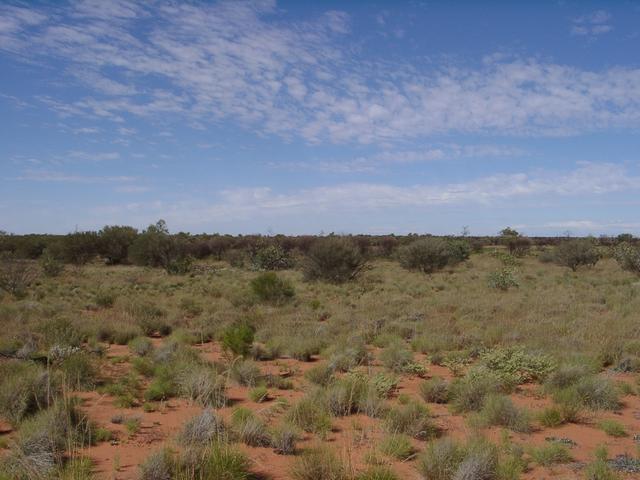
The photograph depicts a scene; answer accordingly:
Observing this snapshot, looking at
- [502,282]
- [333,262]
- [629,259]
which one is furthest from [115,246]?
[629,259]

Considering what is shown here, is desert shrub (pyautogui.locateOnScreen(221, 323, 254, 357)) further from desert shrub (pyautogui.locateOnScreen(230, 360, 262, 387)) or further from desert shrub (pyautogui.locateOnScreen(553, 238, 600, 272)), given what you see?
desert shrub (pyautogui.locateOnScreen(553, 238, 600, 272))

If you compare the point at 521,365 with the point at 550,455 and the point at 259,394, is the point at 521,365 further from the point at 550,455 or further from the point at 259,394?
the point at 259,394

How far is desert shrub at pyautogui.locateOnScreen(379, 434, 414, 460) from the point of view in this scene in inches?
236

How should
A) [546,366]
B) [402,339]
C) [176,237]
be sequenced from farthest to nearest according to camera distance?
[176,237]
[402,339]
[546,366]

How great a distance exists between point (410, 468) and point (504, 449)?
125cm

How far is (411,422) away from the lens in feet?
22.6

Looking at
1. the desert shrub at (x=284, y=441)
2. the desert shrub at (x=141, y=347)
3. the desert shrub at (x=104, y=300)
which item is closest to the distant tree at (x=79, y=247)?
the desert shrub at (x=104, y=300)

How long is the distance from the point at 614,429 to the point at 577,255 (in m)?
28.8

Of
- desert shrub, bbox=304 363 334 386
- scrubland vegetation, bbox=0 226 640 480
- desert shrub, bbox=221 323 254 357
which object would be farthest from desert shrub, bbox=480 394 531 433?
desert shrub, bbox=221 323 254 357

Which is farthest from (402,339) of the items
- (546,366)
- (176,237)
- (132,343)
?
(176,237)

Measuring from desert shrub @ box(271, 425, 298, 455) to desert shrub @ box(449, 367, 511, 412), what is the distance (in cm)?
284

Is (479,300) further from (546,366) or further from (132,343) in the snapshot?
(132,343)

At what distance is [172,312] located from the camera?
636 inches

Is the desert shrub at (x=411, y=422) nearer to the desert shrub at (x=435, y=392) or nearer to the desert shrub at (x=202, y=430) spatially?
the desert shrub at (x=435, y=392)
